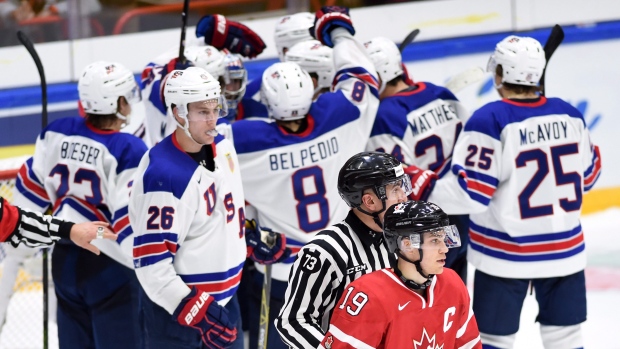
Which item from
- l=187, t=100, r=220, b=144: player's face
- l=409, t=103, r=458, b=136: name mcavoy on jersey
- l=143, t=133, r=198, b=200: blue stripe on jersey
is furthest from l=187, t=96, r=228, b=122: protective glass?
l=409, t=103, r=458, b=136: name mcavoy on jersey

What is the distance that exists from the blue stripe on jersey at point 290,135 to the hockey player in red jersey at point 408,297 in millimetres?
1351

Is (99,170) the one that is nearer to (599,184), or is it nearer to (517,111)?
(517,111)

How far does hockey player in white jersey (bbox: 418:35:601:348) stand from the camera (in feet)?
12.8

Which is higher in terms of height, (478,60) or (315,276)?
(315,276)

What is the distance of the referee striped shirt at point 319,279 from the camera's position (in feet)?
8.78

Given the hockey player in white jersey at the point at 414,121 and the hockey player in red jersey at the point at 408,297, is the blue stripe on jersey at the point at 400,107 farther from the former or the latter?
the hockey player in red jersey at the point at 408,297

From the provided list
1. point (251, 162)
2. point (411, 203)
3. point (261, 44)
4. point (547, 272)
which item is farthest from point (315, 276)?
point (261, 44)

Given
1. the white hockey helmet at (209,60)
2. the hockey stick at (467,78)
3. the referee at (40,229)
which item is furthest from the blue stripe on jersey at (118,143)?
the hockey stick at (467,78)

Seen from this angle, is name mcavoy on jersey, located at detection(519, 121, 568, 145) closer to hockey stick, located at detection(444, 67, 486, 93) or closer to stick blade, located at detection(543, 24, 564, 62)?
stick blade, located at detection(543, 24, 564, 62)

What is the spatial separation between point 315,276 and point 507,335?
158 cm

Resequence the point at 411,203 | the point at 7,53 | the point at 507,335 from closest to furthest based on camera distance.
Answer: the point at 411,203, the point at 507,335, the point at 7,53

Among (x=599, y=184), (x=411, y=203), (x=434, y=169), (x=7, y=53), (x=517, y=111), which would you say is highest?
(x=411, y=203)

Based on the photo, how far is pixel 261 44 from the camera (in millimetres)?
4859

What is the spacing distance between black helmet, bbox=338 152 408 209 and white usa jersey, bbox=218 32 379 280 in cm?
108
